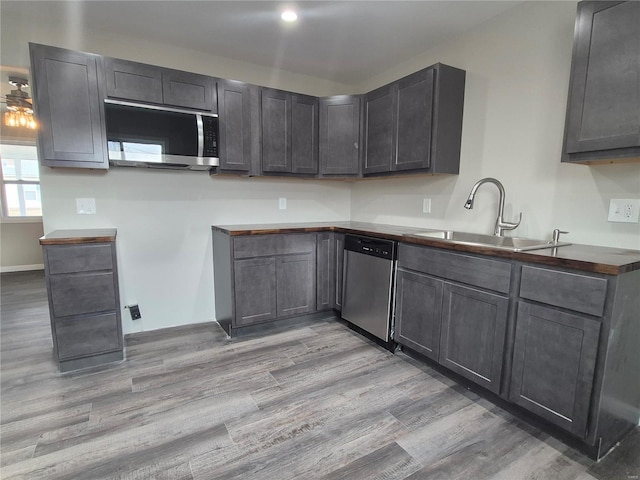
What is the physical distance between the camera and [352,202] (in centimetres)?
384

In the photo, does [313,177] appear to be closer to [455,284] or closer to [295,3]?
[295,3]

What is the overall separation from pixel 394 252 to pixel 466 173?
0.90 m

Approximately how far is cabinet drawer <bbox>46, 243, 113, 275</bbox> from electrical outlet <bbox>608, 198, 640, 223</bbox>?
309cm

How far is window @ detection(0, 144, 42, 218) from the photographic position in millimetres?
5086

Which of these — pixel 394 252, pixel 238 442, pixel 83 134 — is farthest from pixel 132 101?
pixel 238 442

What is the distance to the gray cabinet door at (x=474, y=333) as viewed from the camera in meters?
1.76

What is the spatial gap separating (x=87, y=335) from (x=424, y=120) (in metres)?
2.90

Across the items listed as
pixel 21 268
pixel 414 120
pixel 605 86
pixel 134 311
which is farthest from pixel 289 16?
pixel 21 268

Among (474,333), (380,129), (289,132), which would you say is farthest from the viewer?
(289,132)

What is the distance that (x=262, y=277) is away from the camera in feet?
9.07

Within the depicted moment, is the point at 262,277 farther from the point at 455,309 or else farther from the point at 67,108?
the point at 67,108

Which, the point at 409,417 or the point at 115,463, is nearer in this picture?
the point at 115,463

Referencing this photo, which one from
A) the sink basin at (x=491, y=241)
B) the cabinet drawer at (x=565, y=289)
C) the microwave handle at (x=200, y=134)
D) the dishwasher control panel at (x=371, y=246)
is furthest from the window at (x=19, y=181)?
the cabinet drawer at (x=565, y=289)

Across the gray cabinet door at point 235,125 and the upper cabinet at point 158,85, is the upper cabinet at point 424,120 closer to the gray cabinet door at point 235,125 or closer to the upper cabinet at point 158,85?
the gray cabinet door at point 235,125
